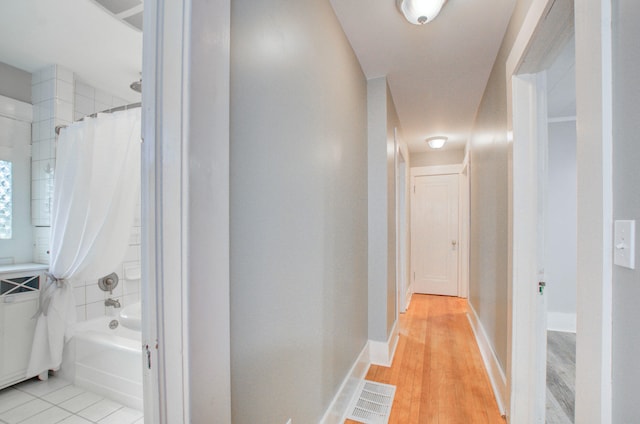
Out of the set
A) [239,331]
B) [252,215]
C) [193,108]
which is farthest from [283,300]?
[193,108]

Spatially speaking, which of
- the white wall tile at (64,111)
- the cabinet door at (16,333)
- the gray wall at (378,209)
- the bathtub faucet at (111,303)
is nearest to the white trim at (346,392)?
the gray wall at (378,209)

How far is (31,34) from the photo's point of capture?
6.44ft

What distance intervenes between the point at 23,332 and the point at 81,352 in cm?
45

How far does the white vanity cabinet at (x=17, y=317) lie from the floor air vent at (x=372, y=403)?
2438mm

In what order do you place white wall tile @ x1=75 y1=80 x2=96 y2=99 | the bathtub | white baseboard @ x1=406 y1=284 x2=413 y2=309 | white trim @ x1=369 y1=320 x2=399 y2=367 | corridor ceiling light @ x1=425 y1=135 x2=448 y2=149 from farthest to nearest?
white baseboard @ x1=406 y1=284 x2=413 y2=309, corridor ceiling light @ x1=425 y1=135 x2=448 y2=149, white wall tile @ x1=75 y1=80 x2=96 y2=99, white trim @ x1=369 y1=320 x2=399 y2=367, the bathtub

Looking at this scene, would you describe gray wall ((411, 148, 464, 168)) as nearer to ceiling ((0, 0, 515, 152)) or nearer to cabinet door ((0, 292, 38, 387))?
ceiling ((0, 0, 515, 152))

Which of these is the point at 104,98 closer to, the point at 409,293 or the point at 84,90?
the point at 84,90

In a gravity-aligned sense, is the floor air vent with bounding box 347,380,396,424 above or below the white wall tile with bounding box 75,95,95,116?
below

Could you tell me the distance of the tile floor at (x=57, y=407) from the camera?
1782 mm

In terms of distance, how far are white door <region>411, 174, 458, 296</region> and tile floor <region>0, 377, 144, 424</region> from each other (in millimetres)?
4287

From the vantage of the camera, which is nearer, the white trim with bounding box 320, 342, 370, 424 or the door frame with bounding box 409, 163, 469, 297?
the white trim with bounding box 320, 342, 370, 424

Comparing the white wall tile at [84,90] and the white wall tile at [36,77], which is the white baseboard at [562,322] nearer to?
the white wall tile at [84,90]

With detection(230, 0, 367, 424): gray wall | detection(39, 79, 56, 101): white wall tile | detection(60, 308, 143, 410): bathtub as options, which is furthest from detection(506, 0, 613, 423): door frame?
detection(39, 79, 56, 101): white wall tile

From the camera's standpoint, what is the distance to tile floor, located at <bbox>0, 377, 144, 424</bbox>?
1.78 metres
